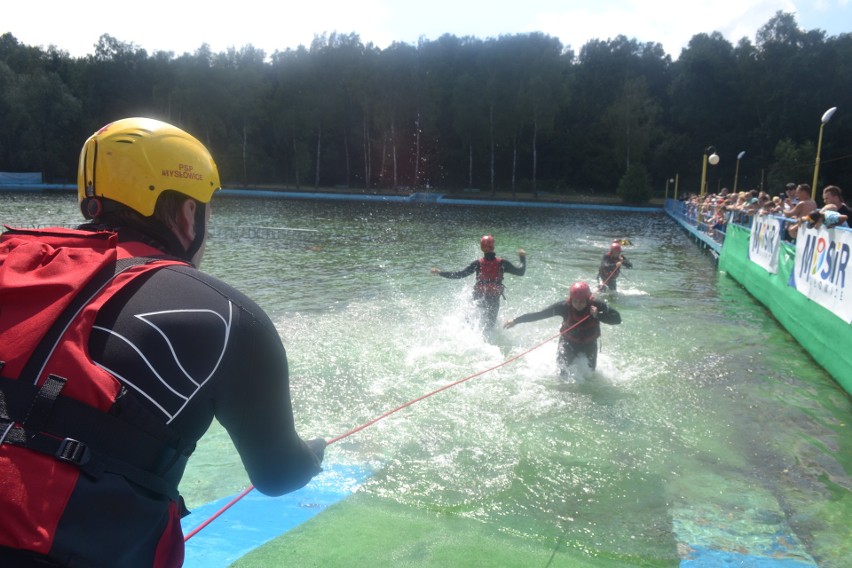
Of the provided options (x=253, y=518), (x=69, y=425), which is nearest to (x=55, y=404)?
(x=69, y=425)

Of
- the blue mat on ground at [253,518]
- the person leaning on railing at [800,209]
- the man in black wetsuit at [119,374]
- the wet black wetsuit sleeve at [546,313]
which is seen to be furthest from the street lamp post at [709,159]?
the man in black wetsuit at [119,374]

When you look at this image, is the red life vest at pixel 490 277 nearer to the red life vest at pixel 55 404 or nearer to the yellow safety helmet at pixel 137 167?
the yellow safety helmet at pixel 137 167

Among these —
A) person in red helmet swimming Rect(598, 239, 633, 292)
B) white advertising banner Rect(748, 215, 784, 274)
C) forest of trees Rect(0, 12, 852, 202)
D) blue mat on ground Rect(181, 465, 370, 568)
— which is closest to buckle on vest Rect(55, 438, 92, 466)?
blue mat on ground Rect(181, 465, 370, 568)

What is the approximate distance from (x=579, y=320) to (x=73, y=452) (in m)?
6.73

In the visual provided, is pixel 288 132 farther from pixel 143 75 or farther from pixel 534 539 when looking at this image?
pixel 534 539

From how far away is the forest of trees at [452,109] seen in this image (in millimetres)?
57062

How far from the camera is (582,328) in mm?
7477

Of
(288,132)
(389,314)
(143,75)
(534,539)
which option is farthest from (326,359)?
(143,75)

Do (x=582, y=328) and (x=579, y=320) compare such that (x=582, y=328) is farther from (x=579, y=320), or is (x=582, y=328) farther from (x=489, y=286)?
(x=489, y=286)

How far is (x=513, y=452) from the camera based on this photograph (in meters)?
5.54

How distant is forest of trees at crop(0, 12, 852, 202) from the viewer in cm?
5706

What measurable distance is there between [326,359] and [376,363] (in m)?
0.68

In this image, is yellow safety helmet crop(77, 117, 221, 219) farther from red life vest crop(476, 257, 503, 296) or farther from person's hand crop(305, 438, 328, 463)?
red life vest crop(476, 257, 503, 296)

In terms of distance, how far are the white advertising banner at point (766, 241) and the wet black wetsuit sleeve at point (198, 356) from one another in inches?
466
